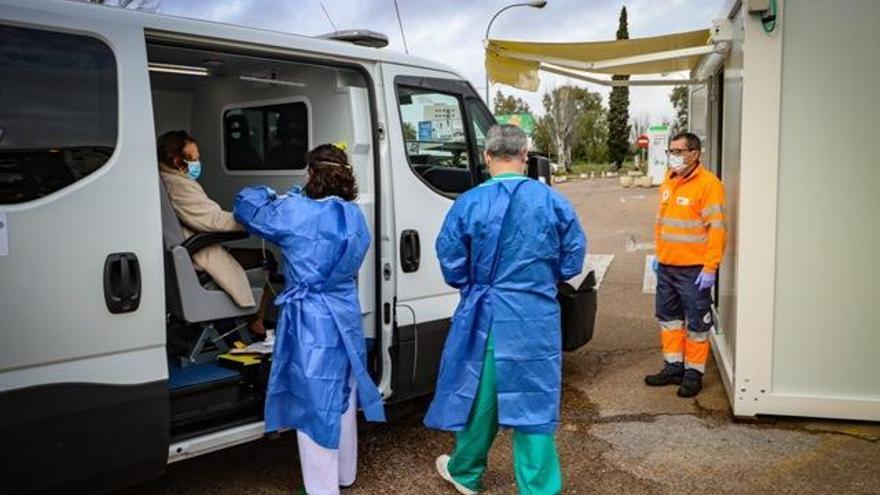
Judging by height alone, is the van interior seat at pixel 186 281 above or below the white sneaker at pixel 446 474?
above

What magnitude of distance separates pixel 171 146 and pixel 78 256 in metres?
1.52

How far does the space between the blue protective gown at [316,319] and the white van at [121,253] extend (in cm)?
36

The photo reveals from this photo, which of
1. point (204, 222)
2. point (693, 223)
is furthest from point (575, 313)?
point (204, 222)

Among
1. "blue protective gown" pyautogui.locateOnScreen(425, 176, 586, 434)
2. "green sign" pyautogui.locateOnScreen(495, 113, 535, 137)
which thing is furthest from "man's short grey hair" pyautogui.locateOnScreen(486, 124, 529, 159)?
"green sign" pyautogui.locateOnScreen(495, 113, 535, 137)

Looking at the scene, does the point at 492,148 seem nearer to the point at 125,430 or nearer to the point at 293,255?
the point at 293,255

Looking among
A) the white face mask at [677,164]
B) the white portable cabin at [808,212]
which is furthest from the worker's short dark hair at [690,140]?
the white portable cabin at [808,212]

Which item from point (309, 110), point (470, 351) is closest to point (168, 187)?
point (309, 110)

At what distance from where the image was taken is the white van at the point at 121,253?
287cm

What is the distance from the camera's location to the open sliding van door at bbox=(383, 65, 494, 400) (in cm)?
432

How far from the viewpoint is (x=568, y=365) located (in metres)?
6.34

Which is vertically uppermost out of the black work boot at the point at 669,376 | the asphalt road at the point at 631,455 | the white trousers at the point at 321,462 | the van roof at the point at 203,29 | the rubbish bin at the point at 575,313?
the van roof at the point at 203,29

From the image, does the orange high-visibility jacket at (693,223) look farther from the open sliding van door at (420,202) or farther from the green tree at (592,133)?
the green tree at (592,133)

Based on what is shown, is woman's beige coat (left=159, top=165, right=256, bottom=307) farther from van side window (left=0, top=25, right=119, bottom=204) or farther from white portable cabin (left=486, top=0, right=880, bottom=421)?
white portable cabin (left=486, top=0, right=880, bottom=421)

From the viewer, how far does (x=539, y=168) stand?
15.4ft
